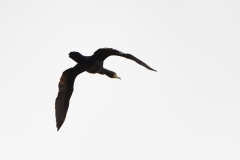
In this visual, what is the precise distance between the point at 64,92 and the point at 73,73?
0.79 metres

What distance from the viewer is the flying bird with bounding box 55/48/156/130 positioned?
53.2 feet

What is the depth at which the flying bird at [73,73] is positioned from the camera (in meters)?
16.2

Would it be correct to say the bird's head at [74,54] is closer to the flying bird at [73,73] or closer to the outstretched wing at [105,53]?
the flying bird at [73,73]

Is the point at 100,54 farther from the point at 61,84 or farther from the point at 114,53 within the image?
the point at 61,84

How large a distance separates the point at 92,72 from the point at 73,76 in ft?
3.22

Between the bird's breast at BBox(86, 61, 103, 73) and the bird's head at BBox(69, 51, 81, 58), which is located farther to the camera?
the bird's breast at BBox(86, 61, 103, 73)

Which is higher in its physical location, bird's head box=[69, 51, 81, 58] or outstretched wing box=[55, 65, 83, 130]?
bird's head box=[69, 51, 81, 58]

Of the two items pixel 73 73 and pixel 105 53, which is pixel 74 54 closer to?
pixel 105 53

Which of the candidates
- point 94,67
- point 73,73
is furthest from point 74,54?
point 73,73

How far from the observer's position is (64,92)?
698 inches

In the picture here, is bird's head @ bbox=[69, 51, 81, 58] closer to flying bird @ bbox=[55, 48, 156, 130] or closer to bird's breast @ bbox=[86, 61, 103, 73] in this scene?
flying bird @ bbox=[55, 48, 156, 130]

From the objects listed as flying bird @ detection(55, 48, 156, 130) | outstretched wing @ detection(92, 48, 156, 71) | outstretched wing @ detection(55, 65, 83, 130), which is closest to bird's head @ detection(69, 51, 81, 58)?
flying bird @ detection(55, 48, 156, 130)

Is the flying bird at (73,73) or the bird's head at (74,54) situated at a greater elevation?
the bird's head at (74,54)

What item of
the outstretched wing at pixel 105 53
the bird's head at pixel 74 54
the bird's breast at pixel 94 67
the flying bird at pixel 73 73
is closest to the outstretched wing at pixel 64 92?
the flying bird at pixel 73 73
